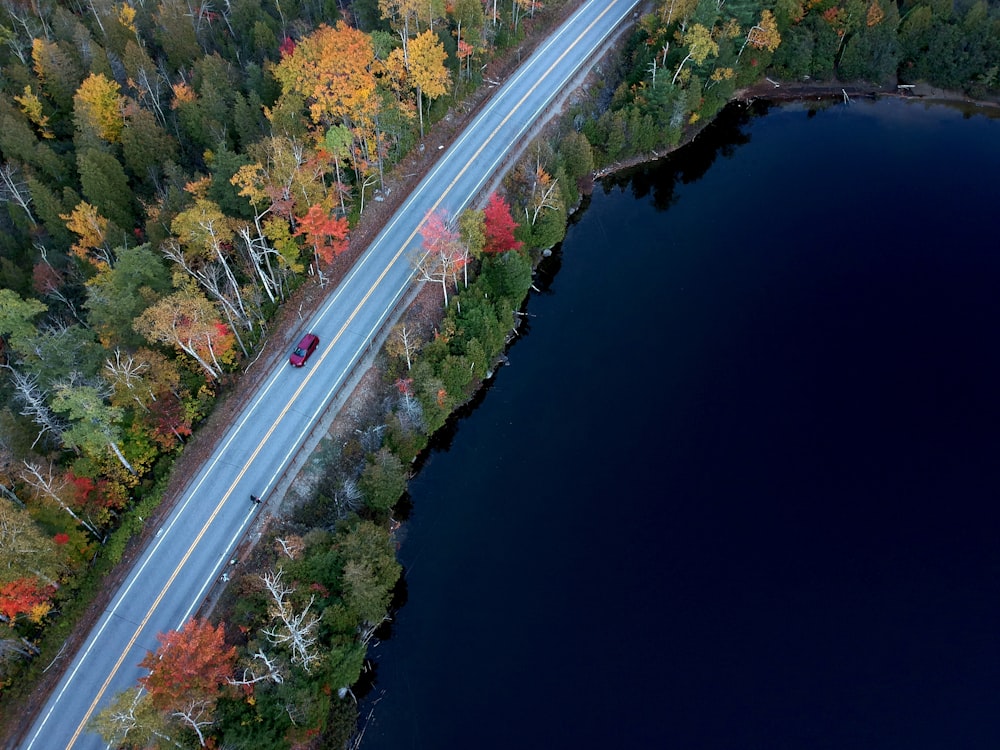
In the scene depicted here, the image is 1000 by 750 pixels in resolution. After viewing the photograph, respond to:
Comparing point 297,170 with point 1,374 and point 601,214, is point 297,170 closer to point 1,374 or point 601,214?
point 1,374

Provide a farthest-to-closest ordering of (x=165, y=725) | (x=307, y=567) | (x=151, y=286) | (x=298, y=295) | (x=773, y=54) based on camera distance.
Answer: (x=773, y=54) → (x=298, y=295) → (x=151, y=286) → (x=307, y=567) → (x=165, y=725)

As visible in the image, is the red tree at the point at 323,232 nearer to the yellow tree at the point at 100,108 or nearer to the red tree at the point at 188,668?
the yellow tree at the point at 100,108

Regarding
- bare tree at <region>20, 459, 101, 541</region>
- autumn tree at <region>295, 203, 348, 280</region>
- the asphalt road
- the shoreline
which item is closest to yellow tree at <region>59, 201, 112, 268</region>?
autumn tree at <region>295, 203, 348, 280</region>

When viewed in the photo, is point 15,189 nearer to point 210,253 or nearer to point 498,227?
point 210,253

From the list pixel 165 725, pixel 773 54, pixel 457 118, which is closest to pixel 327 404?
pixel 165 725

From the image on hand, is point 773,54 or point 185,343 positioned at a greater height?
point 773,54

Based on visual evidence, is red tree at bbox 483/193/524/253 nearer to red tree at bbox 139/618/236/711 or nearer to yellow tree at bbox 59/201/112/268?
yellow tree at bbox 59/201/112/268
